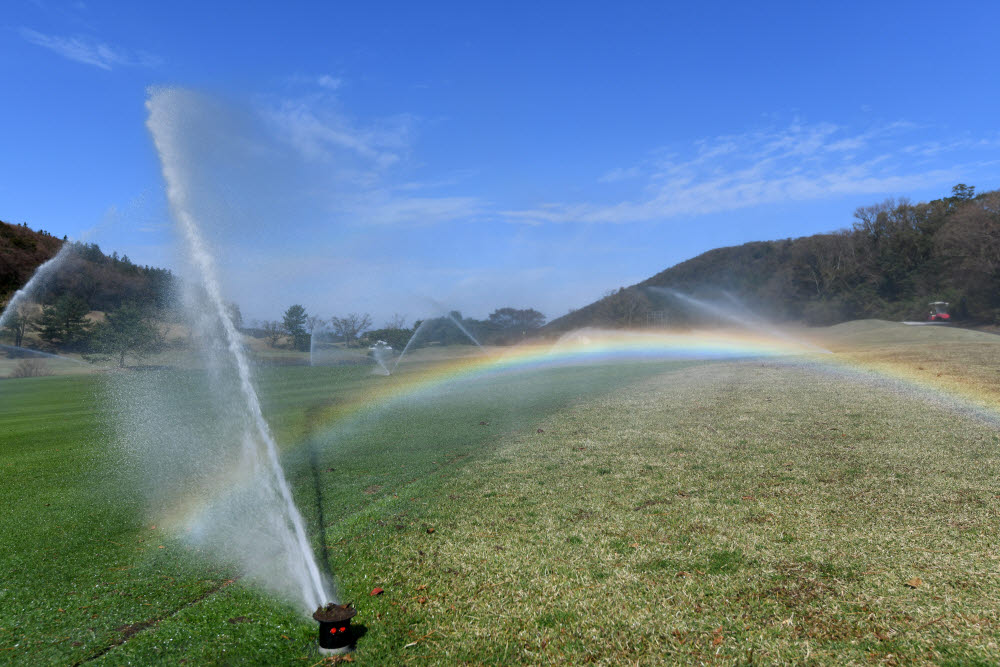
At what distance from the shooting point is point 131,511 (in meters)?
7.53

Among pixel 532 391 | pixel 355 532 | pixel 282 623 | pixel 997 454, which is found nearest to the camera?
pixel 282 623

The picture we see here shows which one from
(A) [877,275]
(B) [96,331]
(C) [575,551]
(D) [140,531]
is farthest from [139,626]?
(A) [877,275]

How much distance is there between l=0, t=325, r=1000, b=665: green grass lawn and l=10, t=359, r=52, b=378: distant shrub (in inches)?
761

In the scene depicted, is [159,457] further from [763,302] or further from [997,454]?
[763,302]

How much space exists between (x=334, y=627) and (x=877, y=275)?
76.0 m

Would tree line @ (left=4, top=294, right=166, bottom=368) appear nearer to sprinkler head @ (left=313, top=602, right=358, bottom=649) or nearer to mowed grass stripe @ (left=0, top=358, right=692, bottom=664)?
mowed grass stripe @ (left=0, top=358, right=692, bottom=664)

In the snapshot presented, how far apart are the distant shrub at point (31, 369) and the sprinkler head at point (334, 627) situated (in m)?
31.0

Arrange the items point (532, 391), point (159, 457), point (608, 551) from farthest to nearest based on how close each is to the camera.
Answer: point (532, 391) → point (159, 457) → point (608, 551)

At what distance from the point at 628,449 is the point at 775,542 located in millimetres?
4789

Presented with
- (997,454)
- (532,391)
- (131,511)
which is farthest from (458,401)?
(997,454)

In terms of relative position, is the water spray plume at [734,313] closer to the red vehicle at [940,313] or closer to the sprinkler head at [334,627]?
the red vehicle at [940,313]

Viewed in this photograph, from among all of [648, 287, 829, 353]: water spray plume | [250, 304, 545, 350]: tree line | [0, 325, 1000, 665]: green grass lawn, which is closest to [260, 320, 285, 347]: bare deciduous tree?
[250, 304, 545, 350]: tree line

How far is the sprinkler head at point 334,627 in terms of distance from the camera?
3.86 metres

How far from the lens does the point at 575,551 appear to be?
18.4ft
